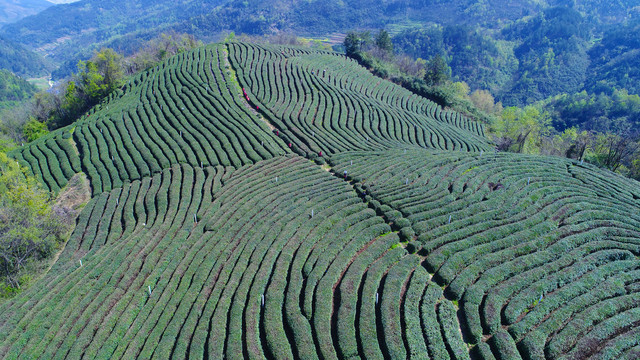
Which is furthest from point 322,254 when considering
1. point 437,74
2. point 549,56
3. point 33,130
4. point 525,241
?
point 549,56

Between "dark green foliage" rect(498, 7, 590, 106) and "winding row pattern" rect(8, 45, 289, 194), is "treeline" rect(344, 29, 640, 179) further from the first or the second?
"winding row pattern" rect(8, 45, 289, 194)

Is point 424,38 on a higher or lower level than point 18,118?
higher

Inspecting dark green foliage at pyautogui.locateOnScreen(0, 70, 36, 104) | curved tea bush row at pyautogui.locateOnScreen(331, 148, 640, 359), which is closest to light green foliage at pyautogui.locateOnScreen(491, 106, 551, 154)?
curved tea bush row at pyautogui.locateOnScreen(331, 148, 640, 359)

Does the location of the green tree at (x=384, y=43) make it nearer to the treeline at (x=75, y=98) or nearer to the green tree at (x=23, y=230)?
the treeline at (x=75, y=98)

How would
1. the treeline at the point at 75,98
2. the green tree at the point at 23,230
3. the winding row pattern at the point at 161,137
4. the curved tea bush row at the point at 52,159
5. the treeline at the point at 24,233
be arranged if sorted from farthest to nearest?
the treeline at the point at 75,98, the curved tea bush row at the point at 52,159, the winding row pattern at the point at 161,137, the green tree at the point at 23,230, the treeline at the point at 24,233

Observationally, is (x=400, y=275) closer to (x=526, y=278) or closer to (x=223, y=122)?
(x=526, y=278)

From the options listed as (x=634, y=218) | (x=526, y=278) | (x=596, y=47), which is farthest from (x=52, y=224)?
(x=596, y=47)

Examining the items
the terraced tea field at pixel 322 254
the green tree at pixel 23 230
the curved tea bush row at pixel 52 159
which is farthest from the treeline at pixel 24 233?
the curved tea bush row at pixel 52 159
